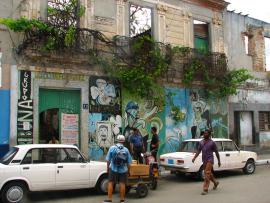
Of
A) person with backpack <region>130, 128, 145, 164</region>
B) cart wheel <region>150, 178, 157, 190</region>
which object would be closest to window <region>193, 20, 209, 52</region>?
person with backpack <region>130, 128, 145, 164</region>

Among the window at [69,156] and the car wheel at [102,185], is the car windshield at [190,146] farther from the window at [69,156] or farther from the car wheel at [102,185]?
the window at [69,156]

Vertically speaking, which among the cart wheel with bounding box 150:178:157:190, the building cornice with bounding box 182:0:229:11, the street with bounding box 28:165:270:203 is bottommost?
the street with bounding box 28:165:270:203

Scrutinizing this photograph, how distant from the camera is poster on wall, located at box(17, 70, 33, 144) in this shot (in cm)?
1416

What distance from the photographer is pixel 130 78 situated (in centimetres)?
1667

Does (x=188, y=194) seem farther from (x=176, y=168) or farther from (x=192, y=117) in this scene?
(x=192, y=117)

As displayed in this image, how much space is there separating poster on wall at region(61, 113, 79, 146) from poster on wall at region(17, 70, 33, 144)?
56.9 inches

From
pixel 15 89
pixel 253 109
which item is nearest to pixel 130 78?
pixel 15 89

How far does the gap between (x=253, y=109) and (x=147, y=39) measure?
871 cm

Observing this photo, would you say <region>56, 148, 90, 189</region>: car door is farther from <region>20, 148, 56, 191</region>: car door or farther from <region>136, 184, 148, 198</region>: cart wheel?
<region>136, 184, 148, 198</region>: cart wheel

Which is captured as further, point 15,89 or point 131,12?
point 131,12

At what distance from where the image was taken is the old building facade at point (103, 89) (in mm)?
14375

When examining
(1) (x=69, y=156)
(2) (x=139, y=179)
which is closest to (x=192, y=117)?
(2) (x=139, y=179)

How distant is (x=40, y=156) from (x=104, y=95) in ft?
20.9

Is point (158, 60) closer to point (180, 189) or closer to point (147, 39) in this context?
point (147, 39)
